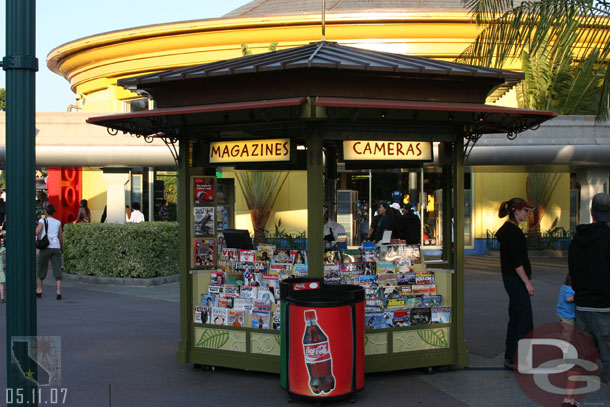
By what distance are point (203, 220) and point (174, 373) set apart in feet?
5.86

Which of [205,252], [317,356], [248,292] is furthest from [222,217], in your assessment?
[317,356]

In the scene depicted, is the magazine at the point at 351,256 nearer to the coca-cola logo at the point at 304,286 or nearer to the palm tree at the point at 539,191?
the coca-cola logo at the point at 304,286

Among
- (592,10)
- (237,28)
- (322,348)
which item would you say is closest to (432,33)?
(237,28)

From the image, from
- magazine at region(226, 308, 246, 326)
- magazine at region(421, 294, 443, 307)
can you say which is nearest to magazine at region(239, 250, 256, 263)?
magazine at region(226, 308, 246, 326)

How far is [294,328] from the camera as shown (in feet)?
20.2

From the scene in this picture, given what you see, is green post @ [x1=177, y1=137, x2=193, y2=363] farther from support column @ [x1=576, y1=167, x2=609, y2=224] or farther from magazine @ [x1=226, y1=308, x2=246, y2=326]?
support column @ [x1=576, y1=167, x2=609, y2=224]

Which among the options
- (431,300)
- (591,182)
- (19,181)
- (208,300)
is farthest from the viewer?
(591,182)

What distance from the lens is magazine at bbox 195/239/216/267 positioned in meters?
7.92

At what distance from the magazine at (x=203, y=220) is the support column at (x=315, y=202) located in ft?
5.13

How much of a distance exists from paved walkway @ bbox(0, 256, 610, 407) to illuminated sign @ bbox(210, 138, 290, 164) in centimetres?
239

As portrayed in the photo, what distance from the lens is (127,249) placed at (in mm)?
14164

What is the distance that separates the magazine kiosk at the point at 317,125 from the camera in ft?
22.0

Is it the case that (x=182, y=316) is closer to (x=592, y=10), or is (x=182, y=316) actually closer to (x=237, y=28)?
(x=592, y=10)

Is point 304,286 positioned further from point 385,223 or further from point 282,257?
point 385,223
